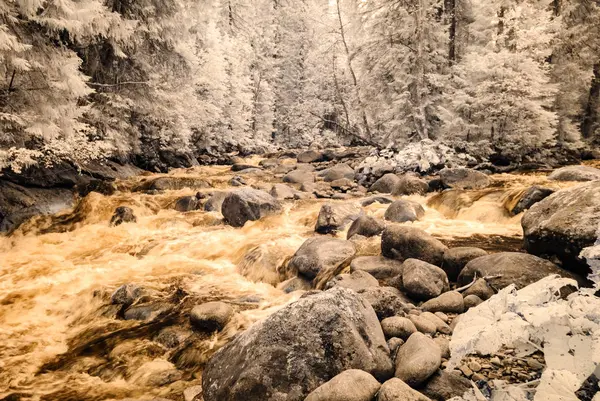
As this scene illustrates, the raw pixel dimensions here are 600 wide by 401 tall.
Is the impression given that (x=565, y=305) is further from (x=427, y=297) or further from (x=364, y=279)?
(x=364, y=279)

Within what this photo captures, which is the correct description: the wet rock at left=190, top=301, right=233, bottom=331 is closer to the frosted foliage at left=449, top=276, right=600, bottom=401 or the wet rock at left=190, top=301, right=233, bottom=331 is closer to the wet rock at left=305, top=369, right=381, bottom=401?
the wet rock at left=305, top=369, right=381, bottom=401

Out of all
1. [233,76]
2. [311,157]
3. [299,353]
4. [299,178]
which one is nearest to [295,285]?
[299,353]

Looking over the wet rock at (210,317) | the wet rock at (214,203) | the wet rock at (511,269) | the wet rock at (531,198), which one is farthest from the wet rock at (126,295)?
the wet rock at (531,198)

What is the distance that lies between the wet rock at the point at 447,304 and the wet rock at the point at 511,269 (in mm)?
476

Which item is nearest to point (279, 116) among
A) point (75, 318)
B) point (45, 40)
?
point (45, 40)

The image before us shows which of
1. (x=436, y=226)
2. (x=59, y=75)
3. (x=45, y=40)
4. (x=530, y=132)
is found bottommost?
(x=436, y=226)

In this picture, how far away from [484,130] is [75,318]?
1481cm

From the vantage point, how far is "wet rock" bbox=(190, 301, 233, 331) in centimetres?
440

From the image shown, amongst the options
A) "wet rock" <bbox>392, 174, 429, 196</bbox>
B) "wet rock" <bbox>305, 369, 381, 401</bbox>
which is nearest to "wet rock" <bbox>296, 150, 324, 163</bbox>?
"wet rock" <bbox>392, 174, 429, 196</bbox>

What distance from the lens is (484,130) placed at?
1432 cm

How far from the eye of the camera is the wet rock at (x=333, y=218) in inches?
309

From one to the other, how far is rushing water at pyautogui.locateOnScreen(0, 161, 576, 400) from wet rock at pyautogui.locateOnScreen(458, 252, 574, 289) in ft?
5.83

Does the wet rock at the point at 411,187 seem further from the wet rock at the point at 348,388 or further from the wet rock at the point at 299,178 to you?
the wet rock at the point at 348,388

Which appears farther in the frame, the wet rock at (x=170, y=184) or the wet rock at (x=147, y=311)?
the wet rock at (x=170, y=184)
